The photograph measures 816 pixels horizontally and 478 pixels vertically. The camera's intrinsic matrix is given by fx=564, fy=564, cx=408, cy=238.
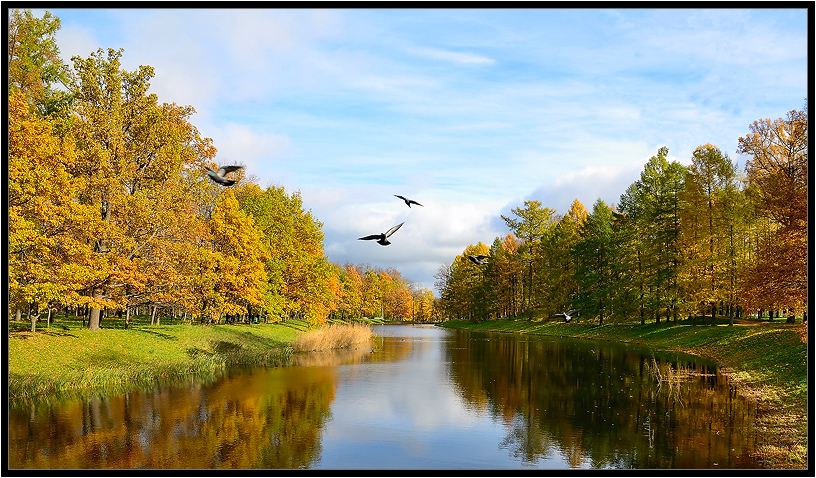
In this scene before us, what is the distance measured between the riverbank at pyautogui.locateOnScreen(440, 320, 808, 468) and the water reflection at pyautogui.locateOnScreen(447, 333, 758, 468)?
0.64 metres

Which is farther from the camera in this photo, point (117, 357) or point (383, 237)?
point (117, 357)

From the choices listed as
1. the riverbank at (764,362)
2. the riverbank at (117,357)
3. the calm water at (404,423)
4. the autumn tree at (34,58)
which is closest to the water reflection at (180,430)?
the calm water at (404,423)

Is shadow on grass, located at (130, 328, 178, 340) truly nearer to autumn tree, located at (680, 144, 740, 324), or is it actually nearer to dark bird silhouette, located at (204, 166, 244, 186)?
dark bird silhouette, located at (204, 166, 244, 186)

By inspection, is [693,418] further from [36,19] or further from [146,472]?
[36,19]

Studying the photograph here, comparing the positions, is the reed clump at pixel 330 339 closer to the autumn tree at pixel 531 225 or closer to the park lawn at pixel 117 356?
the park lawn at pixel 117 356

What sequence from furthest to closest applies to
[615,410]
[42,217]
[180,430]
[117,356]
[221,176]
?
1. [117,356]
2. [42,217]
3. [615,410]
4. [180,430]
5. [221,176]

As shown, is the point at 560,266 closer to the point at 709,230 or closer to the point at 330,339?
the point at 709,230

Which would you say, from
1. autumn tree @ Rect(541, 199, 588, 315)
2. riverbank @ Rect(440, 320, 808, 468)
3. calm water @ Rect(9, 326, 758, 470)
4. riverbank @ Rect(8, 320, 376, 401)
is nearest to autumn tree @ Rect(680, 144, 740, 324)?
riverbank @ Rect(440, 320, 808, 468)

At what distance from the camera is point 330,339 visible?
4328 centimetres

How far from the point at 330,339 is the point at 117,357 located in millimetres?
18725

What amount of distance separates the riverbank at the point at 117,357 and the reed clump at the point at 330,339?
2.29 metres

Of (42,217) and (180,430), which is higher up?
(42,217)

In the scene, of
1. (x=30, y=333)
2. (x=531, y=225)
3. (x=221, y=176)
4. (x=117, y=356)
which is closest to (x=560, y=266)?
(x=531, y=225)

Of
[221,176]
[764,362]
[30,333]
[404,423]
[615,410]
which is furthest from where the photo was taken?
[764,362]
